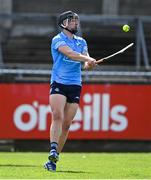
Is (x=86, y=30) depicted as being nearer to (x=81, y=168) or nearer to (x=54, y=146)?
(x=81, y=168)

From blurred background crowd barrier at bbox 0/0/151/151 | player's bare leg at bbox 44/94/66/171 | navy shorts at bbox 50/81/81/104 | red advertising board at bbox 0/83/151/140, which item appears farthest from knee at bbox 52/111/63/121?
blurred background crowd barrier at bbox 0/0/151/151

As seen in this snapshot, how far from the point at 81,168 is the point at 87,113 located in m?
6.57

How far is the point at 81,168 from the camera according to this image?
478 inches

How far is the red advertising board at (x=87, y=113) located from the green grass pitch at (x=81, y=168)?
151 inches

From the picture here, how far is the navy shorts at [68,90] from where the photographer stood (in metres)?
11.4

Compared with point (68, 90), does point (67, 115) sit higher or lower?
lower

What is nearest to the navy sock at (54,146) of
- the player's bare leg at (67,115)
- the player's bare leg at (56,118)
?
the player's bare leg at (56,118)

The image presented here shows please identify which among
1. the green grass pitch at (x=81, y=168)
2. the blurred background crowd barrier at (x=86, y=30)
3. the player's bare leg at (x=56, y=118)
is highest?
the blurred background crowd barrier at (x=86, y=30)

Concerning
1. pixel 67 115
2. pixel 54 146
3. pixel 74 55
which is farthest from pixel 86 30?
pixel 54 146

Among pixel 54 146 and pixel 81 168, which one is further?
pixel 81 168

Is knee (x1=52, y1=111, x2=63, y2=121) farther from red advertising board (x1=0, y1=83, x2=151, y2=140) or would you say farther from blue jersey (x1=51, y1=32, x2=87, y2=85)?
red advertising board (x1=0, y1=83, x2=151, y2=140)

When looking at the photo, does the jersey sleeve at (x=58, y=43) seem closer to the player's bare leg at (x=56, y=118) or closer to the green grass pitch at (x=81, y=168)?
the player's bare leg at (x=56, y=118)

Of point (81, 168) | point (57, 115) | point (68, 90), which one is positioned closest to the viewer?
point (57, 115)

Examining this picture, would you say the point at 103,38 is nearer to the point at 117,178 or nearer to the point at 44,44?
the point at 44,44
